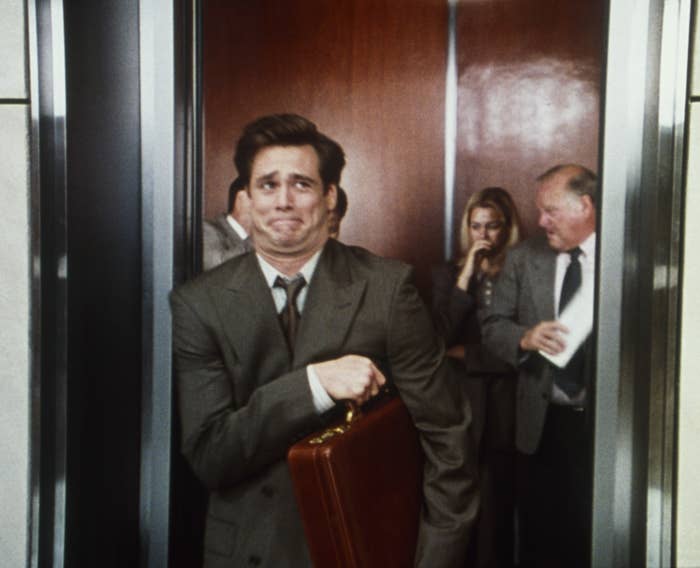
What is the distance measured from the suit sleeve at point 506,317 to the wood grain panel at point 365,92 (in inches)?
5.0

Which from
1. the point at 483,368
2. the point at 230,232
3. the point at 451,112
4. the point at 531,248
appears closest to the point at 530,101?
the point at 451,112

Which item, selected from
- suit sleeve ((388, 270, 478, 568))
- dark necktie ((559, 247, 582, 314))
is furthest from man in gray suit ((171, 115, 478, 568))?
dark necktie ((559, 247, 582, 314))

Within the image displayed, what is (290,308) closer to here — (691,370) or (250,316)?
(250,316)

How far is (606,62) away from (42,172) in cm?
101

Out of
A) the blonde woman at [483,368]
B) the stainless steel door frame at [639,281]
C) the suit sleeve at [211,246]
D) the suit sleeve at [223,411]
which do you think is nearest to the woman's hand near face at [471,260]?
the blonde woman at [483,368]

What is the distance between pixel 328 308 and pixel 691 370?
0.64 metres

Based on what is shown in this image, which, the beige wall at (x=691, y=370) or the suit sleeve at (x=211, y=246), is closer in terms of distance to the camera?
the beige wall at (x=691, y=370)

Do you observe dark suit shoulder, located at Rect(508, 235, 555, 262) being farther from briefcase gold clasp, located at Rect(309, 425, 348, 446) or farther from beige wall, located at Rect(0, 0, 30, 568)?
beige wall, located at Rect(0, 0, 30, 568)

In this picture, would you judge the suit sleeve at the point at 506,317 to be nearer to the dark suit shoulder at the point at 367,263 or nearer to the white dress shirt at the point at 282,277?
the dark suit shoulder at the point at 367,263

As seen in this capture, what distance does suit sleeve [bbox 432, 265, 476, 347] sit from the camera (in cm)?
129

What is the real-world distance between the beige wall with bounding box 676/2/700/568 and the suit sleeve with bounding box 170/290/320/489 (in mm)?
644

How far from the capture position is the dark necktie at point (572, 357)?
128 centimetres

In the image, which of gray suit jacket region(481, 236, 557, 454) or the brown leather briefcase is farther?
gray suit jacket region(481, 236, 557, 454)

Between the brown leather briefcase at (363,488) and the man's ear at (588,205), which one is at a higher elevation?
the man's ear at (588,205)
